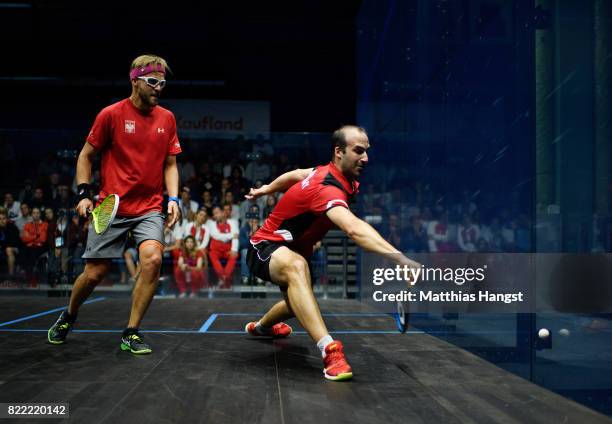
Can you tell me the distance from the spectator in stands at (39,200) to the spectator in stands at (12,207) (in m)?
0.15

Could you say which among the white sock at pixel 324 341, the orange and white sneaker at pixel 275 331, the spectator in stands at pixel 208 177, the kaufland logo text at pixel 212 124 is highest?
the kaufland logo text at pixel 212 124

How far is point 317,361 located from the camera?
7.74 feet

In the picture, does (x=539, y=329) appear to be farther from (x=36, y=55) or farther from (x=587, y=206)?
(x=36, y=55)

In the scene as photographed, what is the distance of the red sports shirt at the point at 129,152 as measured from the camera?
8.20 feet

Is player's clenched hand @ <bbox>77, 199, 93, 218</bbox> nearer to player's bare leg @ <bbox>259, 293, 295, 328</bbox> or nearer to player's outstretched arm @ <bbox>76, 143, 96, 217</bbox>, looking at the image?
player's outstretched arm @ <bbox>76, 143, 96, 217</bbox>

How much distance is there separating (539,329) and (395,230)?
8.70 feet

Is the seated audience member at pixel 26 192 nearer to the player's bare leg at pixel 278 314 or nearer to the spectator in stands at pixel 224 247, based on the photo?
the spectator in stands at pixel 224 247

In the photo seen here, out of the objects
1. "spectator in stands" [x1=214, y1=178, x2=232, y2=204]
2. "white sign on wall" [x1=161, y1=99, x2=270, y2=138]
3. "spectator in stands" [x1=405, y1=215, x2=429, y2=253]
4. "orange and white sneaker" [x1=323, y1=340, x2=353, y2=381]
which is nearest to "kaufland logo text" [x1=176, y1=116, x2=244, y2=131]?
"white sign on wall" [x1=161, y1=99, x2=270, y2=138]

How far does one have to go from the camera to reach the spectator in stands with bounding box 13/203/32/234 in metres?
6.04

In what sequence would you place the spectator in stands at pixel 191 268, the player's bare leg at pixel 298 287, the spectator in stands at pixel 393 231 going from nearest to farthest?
the player's bare leg at pixel 298 287 < the spectator in stands at pixel 393 231 < the spectator in stands at pixel 191 268

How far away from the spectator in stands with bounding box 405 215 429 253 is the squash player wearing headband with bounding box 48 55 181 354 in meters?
1.73

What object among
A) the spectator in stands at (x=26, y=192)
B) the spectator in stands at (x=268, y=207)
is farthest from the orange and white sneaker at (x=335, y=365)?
the spectator in stands at (x=26, y=192)

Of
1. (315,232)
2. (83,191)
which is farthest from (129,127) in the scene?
(315,232)

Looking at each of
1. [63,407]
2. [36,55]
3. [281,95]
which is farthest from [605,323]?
[36,55]
